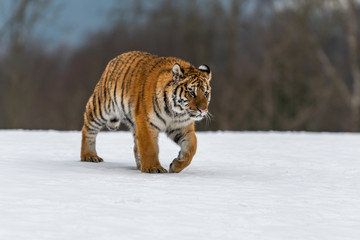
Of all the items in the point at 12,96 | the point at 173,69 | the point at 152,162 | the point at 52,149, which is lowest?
the point at 12,96

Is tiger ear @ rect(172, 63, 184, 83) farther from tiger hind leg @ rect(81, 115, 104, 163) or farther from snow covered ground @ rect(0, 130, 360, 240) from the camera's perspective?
tiger hind leg @ rect(81, 115, 104, 163)

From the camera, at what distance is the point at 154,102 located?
23.7 ft

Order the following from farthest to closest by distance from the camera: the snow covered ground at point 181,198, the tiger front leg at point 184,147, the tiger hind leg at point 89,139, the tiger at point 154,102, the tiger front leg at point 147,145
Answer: the tiger hind leg at point 89,139 → the tiger front leg at point 184,147 → the tiger front leg at point 147,145 → the tiger at point 154,102 → the snow covered ground at point 181,198

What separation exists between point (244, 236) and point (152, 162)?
305 cm

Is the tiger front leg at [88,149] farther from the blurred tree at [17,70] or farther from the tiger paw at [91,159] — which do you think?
the blurred tree at [17,70]

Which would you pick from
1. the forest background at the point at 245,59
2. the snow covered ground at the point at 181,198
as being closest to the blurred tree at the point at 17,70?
the forest background at the point at 245,59

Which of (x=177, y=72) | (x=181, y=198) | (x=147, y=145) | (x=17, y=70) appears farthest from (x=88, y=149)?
(x=17, y=70)

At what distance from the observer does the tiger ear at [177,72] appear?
7.01 meters

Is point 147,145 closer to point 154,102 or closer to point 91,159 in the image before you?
point 154,102

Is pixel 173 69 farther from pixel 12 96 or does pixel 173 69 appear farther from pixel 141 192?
pixel 12 96

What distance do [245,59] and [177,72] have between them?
20075 millimetres

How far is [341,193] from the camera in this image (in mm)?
6484

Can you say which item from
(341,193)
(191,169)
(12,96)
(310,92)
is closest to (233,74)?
(310,92)

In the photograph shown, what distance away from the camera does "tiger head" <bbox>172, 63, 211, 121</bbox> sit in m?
6.86
